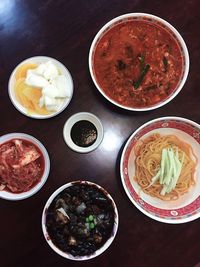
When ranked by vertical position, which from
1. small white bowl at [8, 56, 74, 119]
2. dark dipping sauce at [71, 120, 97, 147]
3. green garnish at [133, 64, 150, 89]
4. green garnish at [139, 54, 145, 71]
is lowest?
dark dipping sauce at [71, 120, 97, 147]

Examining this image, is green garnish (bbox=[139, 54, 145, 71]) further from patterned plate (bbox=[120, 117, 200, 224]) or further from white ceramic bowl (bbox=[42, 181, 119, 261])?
white ceramic bowl (bbox=[42, 181, 119, 261])

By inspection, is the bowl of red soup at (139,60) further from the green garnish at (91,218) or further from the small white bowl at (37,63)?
the green garnish at (91,218)

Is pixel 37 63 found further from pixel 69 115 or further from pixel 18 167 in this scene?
pixel 18 167

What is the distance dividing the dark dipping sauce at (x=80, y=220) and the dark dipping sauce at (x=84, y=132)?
26cm

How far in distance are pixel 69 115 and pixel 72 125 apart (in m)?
0.06

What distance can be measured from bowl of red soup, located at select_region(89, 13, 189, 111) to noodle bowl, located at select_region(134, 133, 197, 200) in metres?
0.23

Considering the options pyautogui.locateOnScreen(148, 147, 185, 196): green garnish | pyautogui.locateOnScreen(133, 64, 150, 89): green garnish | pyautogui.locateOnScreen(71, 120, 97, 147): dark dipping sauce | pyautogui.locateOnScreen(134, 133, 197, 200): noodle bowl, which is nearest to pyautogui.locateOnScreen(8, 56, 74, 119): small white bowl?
pyautogui.locateOnScreen(71, 120, 97, 147): dark dipping sauce

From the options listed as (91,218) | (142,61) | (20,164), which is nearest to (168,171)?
(91,218)

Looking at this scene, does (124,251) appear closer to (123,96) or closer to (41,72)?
(123,96)

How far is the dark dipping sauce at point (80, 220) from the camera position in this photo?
2.07 meters

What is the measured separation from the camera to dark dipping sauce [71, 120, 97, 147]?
7.32 feet

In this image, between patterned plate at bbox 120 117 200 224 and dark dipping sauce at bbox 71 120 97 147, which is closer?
patterned plate at bbox 120 117 200 224

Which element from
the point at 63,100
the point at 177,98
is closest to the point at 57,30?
the point at 63,100

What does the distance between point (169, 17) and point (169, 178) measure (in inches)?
34.2
